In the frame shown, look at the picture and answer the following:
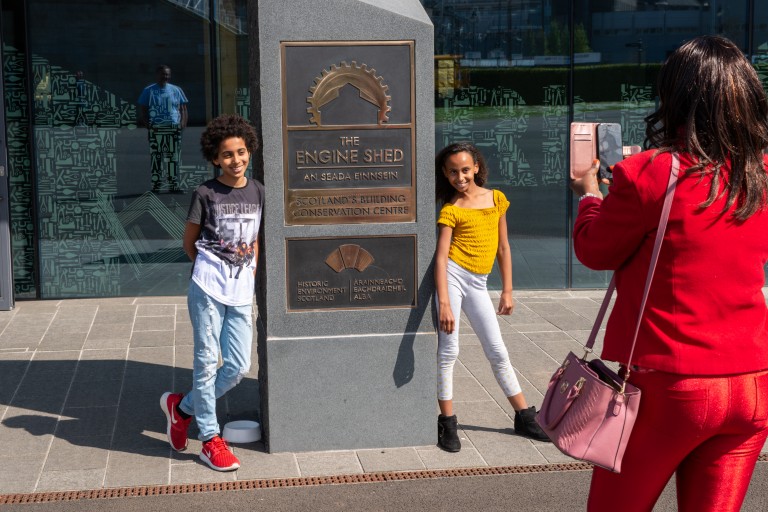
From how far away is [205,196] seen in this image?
5.18 meters

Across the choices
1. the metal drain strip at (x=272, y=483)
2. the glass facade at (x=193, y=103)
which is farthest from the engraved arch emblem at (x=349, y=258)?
the glass facade at (x=193, y=103)

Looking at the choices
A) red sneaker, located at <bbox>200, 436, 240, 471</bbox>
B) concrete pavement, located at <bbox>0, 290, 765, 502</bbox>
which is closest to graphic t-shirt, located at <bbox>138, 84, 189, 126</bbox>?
concrete pavement, located at <bbox>0, 290, 765, 502</bbox>

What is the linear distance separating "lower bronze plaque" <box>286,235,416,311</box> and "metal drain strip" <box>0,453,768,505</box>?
0.85 meters

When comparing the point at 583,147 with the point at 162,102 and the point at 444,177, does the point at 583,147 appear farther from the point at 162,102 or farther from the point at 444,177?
the point at 162,102

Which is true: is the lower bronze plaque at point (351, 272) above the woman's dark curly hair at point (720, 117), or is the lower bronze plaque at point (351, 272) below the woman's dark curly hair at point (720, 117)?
below

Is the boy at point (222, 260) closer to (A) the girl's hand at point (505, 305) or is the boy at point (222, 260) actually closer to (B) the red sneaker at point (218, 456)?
(B) the red sneaker at point (218, 456)

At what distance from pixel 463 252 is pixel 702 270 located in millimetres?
2746

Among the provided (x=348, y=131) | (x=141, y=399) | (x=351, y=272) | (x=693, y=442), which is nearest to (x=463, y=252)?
(x=351, y=272)

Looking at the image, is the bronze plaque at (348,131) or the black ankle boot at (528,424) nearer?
the bronze plaque at (348,131)

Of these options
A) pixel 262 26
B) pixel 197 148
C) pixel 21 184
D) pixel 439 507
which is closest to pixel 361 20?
pixel 262 26

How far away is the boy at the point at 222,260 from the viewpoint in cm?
518

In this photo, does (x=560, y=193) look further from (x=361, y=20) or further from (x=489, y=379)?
(x=361, y=20)

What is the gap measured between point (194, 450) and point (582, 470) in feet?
6.51

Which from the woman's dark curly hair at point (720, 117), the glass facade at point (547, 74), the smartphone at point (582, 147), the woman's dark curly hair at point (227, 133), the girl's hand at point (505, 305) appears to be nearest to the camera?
the woman's dark curly hair at point (720, 117)
